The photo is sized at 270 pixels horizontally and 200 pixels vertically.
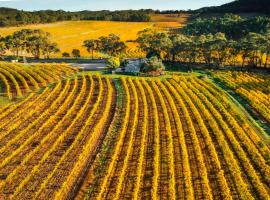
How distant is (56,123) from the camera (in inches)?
1938

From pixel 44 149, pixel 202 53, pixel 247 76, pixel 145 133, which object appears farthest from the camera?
pixel 202 53

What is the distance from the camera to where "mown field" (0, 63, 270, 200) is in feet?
110

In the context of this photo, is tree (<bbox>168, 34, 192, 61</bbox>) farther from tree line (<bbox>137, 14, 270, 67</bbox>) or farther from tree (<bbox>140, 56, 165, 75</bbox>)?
tree (<bbox>140, 56, 165, 75</bbox>)

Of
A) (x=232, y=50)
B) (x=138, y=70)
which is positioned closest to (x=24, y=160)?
(x=138, y=70)

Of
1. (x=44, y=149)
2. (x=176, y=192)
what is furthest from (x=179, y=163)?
(x=44, y=149)

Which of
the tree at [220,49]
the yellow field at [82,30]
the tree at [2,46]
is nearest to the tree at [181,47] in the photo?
the tree at [220,49]

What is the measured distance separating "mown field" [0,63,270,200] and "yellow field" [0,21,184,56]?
65.3 m

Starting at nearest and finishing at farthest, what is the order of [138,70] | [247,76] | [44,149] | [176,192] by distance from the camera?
[176,192]
[44,149]
[247,76]
[138,70]

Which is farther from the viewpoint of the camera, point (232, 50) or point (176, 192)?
point (232, 50)

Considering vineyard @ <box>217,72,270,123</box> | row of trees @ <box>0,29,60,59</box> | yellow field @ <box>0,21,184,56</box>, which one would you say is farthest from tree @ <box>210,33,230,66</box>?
yellow field @ <box>0,21,184,56</box>

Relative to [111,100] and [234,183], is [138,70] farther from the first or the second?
[234,183]

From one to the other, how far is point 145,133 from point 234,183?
13.5m

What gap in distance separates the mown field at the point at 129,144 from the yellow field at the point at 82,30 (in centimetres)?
6530

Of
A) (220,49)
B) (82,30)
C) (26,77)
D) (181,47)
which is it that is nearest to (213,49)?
(220,49)
